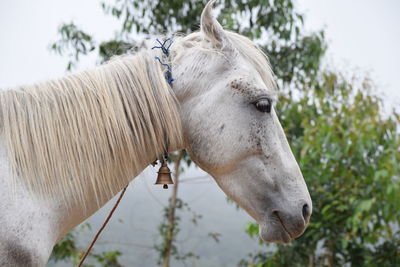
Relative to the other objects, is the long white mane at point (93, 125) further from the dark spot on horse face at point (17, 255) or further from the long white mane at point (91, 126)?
the dark spot on horse face at point (17, 255)

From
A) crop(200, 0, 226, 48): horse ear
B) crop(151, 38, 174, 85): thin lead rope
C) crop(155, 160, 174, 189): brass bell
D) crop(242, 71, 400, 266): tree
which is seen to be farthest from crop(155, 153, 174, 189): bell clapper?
crop(242, 71, 400, 266): tree

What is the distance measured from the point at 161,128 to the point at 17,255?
1.60ft

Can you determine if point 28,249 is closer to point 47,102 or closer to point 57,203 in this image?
point 57,203

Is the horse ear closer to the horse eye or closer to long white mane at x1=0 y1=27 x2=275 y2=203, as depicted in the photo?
long white mane at x1=0 y1=27 x2=275 y2=203

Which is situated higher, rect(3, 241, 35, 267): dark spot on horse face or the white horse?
the white horse

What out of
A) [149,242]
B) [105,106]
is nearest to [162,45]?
[105,106]

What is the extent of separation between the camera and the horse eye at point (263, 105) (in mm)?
1286

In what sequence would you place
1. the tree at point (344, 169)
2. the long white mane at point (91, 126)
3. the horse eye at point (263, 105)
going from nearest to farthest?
the long white mane at point (91, 126)
the horse eye at point (263, 105)
the tree at point (344, 169)

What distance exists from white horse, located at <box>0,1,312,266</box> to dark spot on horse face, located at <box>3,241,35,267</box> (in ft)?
0.26

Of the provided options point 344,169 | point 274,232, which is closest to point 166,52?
point 274,232

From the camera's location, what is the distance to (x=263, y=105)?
4.23 ft

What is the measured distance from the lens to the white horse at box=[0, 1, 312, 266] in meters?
1.15

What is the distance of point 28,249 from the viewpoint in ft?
3.41

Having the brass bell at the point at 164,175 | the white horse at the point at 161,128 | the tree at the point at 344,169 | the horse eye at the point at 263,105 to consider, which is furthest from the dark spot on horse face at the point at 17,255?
the tree at the point at 344,169
